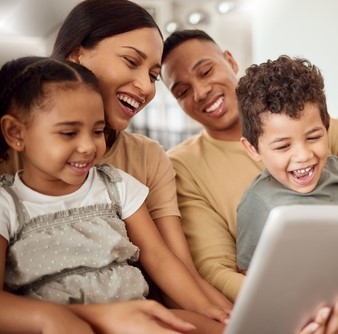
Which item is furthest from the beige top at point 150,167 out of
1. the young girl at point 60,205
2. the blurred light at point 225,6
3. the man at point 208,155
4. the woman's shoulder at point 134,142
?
the blurred light at point 225,6

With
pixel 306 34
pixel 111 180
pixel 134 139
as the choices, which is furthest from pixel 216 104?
A: pixel 306 34

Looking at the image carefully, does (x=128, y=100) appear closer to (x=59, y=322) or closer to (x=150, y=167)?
(x=150, y=167)

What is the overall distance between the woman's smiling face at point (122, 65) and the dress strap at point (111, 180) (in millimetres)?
133

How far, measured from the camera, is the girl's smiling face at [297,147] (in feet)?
3.72

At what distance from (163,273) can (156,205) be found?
23 cm

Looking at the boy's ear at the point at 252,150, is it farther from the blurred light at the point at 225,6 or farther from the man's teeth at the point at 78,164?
the blurred light at the point at 225,6

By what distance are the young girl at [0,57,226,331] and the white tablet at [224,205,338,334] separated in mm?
218

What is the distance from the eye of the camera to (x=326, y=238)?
732 mm

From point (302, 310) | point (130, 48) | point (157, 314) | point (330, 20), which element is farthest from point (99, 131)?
point (330, 20)

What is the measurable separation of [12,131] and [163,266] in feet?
1.39

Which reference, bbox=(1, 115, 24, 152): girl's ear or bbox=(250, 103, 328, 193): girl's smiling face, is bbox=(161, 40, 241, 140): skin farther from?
bbox=(1, 115, 24, 152): girl's ear

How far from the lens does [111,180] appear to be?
1151 millimetres

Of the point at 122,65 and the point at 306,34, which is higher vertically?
the point at 306,34

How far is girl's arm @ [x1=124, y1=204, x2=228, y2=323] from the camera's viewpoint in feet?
3.60
